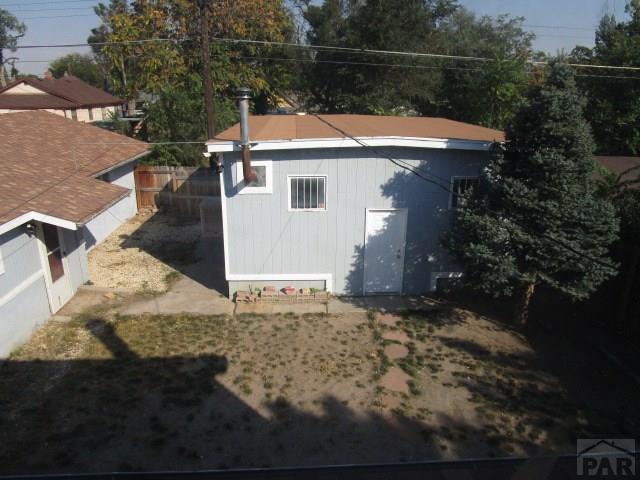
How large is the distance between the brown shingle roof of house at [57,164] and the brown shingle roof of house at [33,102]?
51.4ft

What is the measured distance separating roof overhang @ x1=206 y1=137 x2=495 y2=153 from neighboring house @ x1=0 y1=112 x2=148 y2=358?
3.01 metres

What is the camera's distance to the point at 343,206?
965 centimetres

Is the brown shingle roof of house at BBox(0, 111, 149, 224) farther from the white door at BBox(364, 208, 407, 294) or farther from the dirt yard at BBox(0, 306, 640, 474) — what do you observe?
the white door at BBox(364, 208, 407, 294)

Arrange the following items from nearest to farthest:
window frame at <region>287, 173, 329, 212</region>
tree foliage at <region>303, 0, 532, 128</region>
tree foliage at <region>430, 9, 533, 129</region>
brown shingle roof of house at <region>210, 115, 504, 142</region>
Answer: window frame at <region>287, 173, 329, 212</region> → brown shingle roof of house at <region>210, 115, 504, 142</region> → tree foliage at <region>430, 9, 533, 129</region> → tree foliage at <region>303, 0, 532, 128</region>

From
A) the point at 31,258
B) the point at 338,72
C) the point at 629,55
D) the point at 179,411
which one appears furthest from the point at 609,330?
the point at 338,72

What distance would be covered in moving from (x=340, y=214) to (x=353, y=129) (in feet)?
7.11

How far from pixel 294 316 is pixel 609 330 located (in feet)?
20.2

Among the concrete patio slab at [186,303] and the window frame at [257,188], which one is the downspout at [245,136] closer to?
the window frame at [257,188]

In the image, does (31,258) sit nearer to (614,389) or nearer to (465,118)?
(614,389)

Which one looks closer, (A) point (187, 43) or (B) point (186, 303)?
(B) point (186, 303)

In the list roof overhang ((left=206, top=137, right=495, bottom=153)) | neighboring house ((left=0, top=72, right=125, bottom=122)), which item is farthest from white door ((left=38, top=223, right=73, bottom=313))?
neighboring house ((left=0, top=72, right=125, bottom=122))

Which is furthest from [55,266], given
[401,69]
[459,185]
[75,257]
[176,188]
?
[401,69]

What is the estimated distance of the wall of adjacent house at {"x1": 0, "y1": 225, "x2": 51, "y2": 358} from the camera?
7723 mm

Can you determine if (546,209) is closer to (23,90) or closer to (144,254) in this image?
(144,254)
